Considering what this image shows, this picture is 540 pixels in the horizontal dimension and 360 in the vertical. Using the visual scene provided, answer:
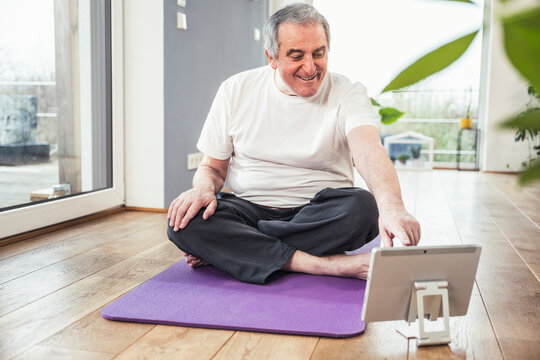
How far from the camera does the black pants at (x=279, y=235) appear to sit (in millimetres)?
1546

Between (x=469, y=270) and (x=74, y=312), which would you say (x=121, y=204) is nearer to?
(x=74, y=312)

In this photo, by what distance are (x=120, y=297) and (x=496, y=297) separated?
1.00 metres

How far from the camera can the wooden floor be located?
1.14 meters

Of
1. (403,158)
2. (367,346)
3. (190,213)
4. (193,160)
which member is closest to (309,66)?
(190,213)

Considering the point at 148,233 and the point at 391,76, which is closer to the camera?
the point at 391,76

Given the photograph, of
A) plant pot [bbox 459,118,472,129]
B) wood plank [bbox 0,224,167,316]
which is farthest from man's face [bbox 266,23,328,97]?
plant pot [bbox 459,118,472,129]

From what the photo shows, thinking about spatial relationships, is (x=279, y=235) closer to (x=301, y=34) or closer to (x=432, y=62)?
(x=301, y=34)

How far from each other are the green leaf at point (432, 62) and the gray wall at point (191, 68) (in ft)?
8.47

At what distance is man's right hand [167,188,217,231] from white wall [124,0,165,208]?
1.19 meters

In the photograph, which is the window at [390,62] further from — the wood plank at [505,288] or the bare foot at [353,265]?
the bare foot at [353,265]

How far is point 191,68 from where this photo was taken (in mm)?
2988

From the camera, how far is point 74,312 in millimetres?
1353

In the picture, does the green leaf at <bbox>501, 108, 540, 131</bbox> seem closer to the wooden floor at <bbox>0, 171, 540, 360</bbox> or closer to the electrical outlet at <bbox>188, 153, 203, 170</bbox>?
the wooden floor at <bbox>0, 171, 540, 360</bbox>

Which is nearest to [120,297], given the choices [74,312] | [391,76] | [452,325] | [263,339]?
[74,312]
